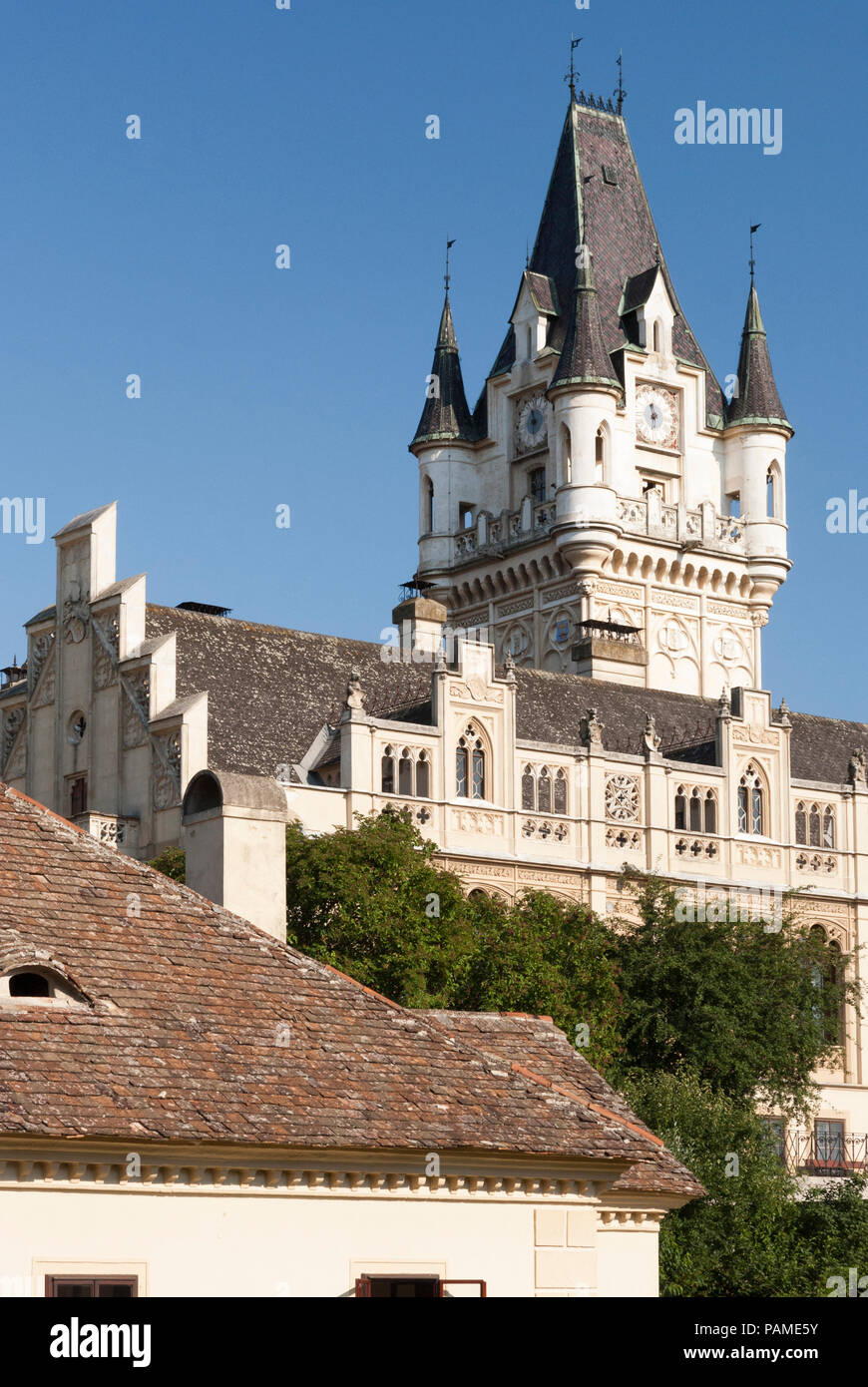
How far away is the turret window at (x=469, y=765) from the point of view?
7150cm

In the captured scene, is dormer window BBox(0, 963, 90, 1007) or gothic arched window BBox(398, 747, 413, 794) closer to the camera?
dormer window BBox(0, 963, 90, 1007)

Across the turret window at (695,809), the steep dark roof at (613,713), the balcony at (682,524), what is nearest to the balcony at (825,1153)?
the turret window at (695,809)

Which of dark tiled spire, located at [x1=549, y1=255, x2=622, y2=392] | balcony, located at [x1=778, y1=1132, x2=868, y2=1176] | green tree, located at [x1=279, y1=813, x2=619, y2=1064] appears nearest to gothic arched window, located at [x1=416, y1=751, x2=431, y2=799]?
green tree, located at [x1=279, y1=813, x2=619, y2=1064]

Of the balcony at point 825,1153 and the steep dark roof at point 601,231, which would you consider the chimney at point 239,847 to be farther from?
the steep dark roof at point 601,231

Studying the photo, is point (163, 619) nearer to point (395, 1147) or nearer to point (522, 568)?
point (522, 568)

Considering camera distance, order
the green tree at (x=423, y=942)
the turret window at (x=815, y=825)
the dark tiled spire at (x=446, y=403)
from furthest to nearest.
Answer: the dark tiled spire at (x=446, y=403), the turret window at (x=815, y=825), the green tree at (x=423, y=942)

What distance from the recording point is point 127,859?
24.3 meters

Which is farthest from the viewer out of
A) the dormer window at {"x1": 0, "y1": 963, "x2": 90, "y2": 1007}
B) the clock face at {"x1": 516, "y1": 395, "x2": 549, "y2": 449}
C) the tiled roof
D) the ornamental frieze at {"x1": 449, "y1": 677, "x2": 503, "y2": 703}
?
the clock face at {"x1": 516, "y1": 395, "x2": 549, "y2": 449}

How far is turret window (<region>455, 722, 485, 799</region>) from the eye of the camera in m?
71.5

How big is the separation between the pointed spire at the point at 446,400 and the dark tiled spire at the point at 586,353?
7.95 metres

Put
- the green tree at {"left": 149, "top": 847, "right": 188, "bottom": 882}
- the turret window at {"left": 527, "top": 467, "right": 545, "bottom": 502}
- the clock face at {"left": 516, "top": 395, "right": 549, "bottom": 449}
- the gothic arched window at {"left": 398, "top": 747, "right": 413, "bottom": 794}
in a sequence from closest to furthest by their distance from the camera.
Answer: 1. the green tree at {"left": 149, "top": 847, "right": 188, "bottom": 882}
2. the gothic arched window at {"left": 398, "top": 747, "right": 413, "bottom": 794}
3. the turret window at {"left": 527, "top": 467, "right": 545, "bottom": 502}
4. the clock face at {"left": 516, "top": 395, "right": 549, "bottom": 449}

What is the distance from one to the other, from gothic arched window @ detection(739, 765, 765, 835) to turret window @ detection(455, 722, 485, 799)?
1046 cm

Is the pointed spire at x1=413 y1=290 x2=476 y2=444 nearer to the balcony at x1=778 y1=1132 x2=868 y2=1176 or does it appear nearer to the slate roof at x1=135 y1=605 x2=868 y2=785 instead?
the slate roof at x1=135 y1=605 x2=868 y2=785
